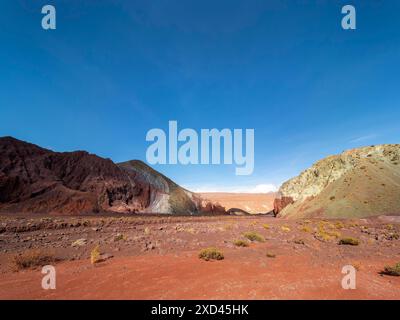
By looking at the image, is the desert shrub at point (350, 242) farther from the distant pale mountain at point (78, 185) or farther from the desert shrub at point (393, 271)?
the distant pale mountain at point (78, 185)

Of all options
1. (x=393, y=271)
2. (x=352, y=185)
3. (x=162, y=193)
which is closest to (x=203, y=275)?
(x=393, y=271)

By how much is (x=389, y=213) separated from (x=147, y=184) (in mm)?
62471

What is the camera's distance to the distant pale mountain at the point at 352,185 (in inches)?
1309

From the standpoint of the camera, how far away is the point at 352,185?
37.3 meters

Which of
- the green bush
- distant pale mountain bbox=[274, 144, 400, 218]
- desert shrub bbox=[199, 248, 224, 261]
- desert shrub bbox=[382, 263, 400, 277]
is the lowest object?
the green bush

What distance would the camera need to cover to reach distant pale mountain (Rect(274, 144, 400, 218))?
33.2 m

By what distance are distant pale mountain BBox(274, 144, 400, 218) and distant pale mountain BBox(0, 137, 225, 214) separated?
41.3m

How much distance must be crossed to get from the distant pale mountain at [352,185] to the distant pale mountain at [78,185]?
135ft

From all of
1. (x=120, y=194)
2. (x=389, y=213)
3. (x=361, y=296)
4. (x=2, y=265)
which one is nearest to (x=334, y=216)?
(x=389, y=213)

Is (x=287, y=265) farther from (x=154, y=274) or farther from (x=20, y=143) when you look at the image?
(x=20, y=143)

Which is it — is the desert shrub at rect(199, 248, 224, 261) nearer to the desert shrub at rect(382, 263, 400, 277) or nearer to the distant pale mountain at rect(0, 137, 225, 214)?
the desert shrub at rect(382, 263, 400, 277)

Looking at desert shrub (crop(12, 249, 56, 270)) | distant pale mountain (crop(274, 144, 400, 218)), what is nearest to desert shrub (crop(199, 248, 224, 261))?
desert shrub (crop(12, 249, 56, 270))

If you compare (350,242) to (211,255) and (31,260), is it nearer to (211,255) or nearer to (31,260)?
(211,255)

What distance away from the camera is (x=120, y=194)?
65.2 metres
